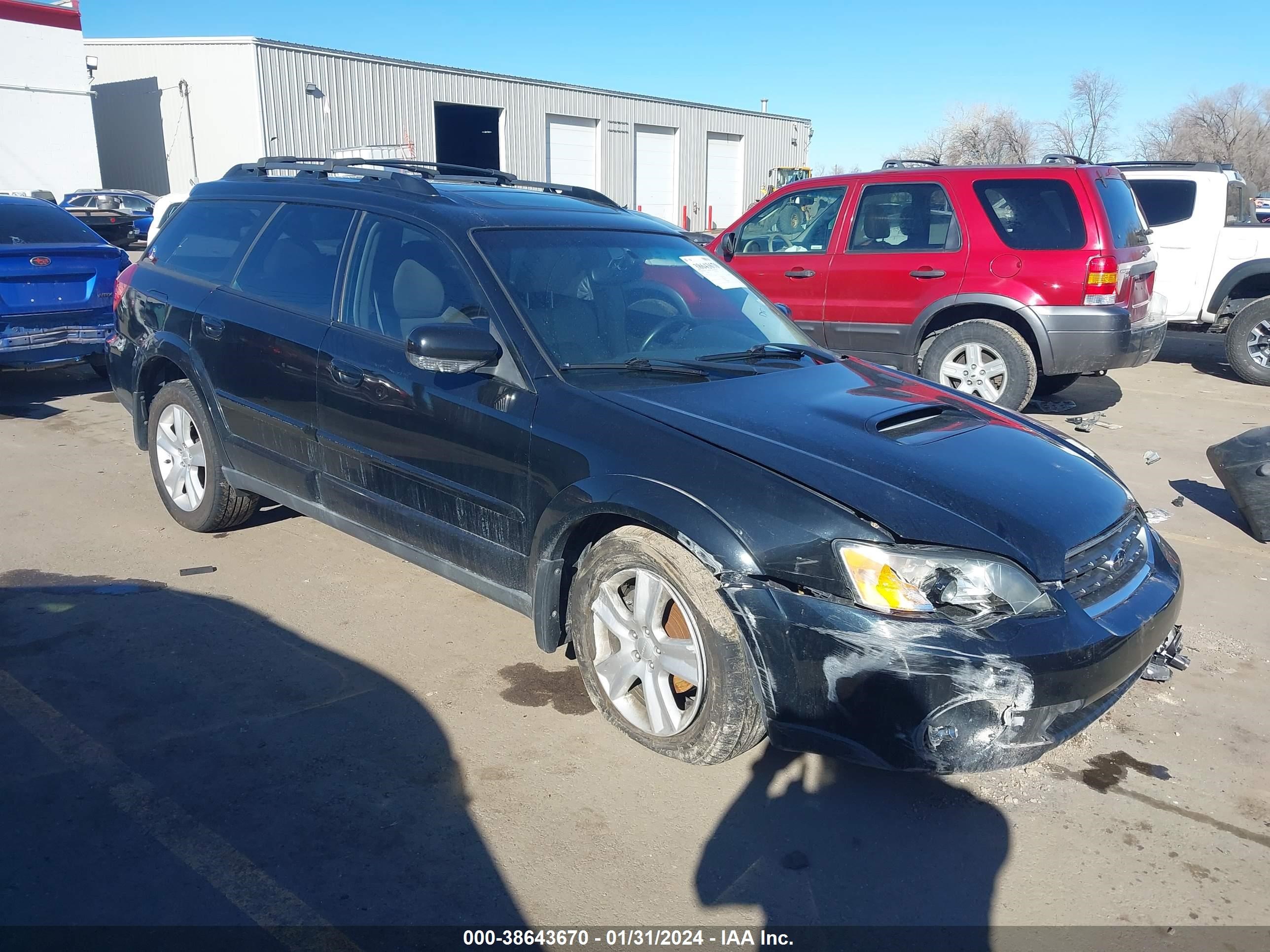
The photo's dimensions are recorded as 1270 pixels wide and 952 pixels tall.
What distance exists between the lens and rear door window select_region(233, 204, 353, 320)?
420 centimetres

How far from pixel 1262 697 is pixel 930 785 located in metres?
1.57

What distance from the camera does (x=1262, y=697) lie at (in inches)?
146

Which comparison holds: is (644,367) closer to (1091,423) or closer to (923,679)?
(923,679)

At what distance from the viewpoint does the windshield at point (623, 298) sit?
3633 millimetres

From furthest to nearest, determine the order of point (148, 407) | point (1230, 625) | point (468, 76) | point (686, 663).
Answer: point (468, 76), point (148, 407), point (1230, 625), point (686, 663)

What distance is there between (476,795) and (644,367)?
62.3 inches

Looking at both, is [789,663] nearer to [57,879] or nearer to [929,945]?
[929,945]

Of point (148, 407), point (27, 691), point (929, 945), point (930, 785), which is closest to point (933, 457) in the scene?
point (930, 785)

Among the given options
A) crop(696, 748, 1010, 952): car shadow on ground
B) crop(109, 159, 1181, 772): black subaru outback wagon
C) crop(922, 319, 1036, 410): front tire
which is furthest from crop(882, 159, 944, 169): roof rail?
crop(696, 748, 1010, 952): car shadow on ground

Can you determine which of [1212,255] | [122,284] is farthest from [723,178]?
[122,284]

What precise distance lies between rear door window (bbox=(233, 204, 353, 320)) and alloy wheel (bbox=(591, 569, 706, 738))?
74.8 inches

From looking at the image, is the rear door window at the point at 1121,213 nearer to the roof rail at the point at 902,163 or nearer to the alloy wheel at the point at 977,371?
the alloy wheel at the point at 977,371

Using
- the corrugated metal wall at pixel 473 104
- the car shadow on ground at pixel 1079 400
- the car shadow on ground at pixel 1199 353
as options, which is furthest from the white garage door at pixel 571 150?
the car shadow on ground at pixel 1079 400

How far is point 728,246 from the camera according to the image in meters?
9.02
